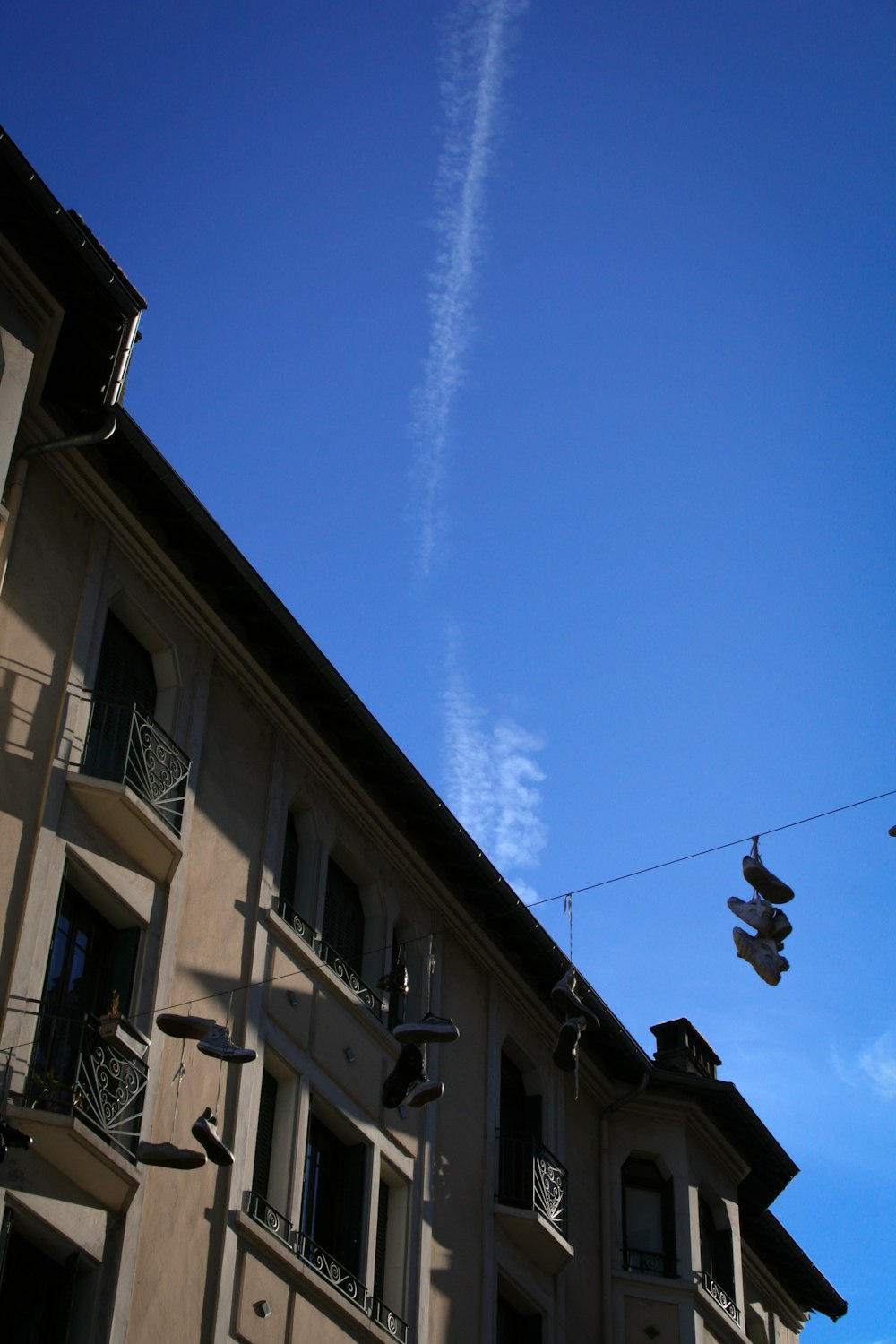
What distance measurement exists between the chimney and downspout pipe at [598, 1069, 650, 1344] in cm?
172

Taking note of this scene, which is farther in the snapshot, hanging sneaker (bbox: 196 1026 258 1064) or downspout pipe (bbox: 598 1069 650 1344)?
downspout pipe (bbox: 598 1069 650 1344)

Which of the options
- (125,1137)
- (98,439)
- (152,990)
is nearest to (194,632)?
(98,439)

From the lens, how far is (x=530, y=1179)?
21.9 metres

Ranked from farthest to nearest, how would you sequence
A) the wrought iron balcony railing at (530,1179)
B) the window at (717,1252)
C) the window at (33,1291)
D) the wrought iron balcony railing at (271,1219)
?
1. the window at (717,1252)
2. the wrought iron balcony railing at (530,1179)
3. the wrought iron balcony railing at (271,1219)
4. the window at (33,1291)

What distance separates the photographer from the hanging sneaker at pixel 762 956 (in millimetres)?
18547

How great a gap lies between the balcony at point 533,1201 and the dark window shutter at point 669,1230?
1.78 m

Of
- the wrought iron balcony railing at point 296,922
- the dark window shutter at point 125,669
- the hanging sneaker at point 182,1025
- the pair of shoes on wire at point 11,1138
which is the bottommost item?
the pair of shoes on wire at point 11,1138

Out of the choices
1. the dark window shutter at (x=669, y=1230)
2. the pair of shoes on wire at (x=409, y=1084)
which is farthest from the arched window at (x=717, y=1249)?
the pair of shoes on wire at (x=409, y=1084)

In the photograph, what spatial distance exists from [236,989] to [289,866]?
2.35 metres

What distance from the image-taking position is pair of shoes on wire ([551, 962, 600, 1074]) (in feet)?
67.8

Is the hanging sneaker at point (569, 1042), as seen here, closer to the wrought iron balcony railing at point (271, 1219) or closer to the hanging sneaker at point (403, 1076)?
the hanging sneaker at point (403, 1076)

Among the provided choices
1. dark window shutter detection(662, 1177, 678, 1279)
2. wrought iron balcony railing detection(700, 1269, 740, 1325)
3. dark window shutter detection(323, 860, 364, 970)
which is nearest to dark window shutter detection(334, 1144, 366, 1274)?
dark window shutter detection(323, 860, 364, 970)

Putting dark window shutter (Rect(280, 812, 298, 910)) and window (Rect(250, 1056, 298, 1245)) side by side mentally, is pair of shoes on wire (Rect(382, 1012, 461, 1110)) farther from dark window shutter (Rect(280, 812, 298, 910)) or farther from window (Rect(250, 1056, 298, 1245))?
dark window shutter (Rect(280, 812, 298, 910))

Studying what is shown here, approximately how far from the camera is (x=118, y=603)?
61.0 feet
